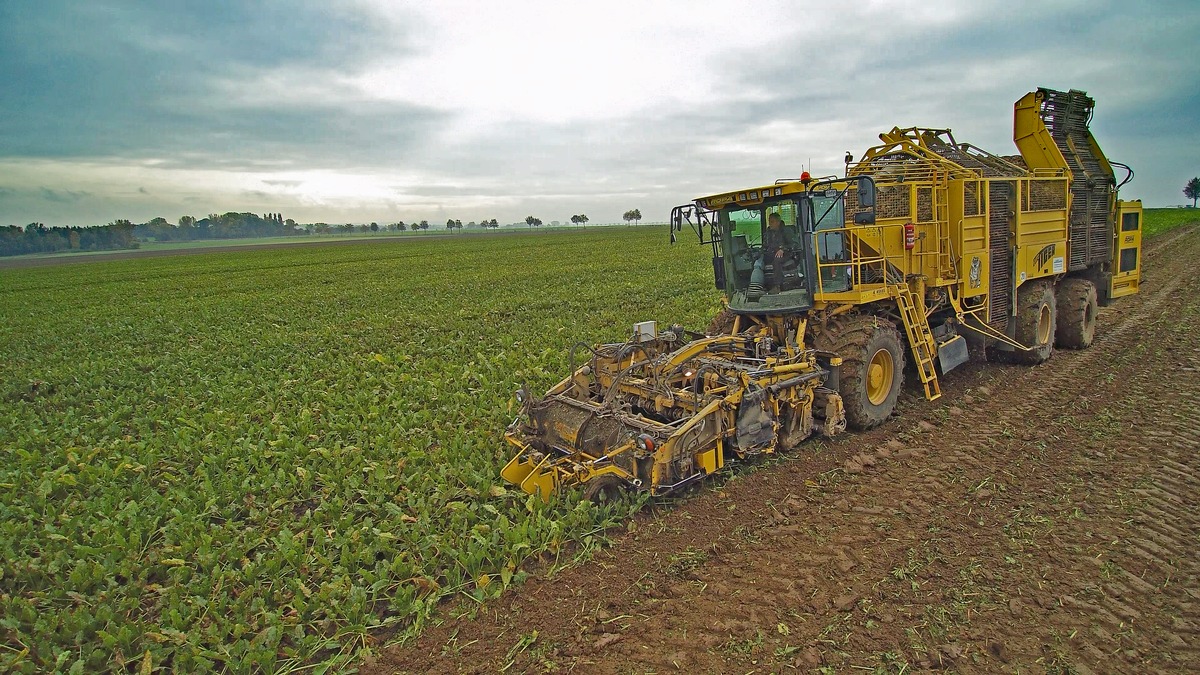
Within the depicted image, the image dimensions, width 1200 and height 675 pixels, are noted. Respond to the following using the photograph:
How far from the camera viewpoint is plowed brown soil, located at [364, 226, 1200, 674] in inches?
151

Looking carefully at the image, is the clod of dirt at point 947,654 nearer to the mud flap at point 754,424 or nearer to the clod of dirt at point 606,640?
the clod of dirt at point 606,640

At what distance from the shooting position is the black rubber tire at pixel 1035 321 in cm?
989

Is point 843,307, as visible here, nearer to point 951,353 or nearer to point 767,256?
point 767,256

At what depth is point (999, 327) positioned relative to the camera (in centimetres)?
970

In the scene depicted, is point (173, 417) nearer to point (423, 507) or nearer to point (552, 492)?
point (423, 507)

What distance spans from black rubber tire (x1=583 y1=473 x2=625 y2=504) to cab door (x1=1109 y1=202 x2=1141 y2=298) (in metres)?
11.5

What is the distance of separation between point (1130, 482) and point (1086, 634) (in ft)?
8.89

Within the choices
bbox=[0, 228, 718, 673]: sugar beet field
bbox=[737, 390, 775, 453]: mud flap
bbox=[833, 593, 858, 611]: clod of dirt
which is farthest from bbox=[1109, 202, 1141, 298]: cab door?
bbox=[833, 593, 858, 611]: clod of dirt

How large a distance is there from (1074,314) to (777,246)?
6.55 meters

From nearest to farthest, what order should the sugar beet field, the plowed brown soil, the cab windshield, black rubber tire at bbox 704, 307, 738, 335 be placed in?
the plowed brown soil, the sugar beet field, the cab windshield, black rubber tire at bbox 704, 307, 738, 335

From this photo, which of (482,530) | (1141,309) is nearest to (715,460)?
(482,530)

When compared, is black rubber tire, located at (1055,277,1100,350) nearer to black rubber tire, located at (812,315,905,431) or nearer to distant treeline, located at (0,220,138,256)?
black rubber tire, located at (812,315,905,431)

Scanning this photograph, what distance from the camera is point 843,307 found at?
25.1 ft

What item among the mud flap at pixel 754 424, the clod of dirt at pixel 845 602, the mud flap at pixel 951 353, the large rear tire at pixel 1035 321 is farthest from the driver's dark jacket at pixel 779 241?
the large rear tire at pixel 1035 321
